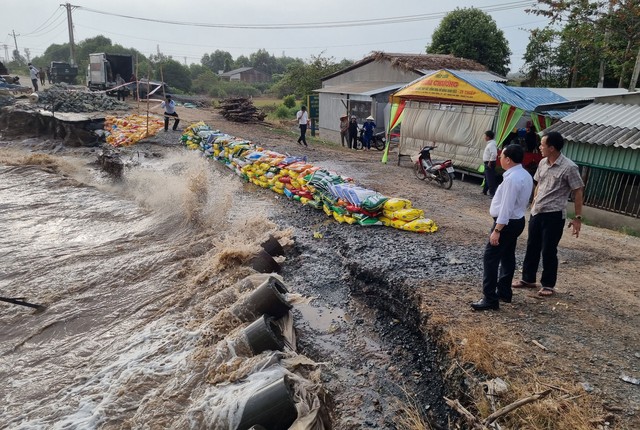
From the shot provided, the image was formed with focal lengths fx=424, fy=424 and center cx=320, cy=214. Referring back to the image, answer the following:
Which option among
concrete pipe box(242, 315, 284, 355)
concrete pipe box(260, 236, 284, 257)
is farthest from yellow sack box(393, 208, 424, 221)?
concrete pipe box(242, 315, 284, 355)

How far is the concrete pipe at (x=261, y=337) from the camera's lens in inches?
168

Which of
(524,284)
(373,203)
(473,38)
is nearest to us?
(524,284)

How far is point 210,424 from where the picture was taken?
11.9 feet

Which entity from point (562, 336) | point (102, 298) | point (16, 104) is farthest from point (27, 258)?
point (16, 104)

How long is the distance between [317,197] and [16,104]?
1814 cm

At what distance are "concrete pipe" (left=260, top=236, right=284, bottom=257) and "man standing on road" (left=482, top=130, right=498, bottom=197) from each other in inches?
217

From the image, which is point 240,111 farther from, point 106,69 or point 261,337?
point 261,337

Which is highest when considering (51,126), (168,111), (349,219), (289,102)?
(289,102)

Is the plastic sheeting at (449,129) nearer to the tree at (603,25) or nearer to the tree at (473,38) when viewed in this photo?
the tree at (603,25)

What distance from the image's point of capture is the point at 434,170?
36.4ft

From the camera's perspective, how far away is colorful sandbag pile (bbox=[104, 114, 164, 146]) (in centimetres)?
1627

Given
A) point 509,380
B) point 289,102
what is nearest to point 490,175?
point 509,380

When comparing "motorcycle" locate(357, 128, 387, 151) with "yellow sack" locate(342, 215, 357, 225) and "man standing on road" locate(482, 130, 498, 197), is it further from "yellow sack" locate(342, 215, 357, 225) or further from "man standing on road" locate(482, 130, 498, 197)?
"yellow sack" locate(342, 215, 357, 225)

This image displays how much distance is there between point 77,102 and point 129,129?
6793mm
